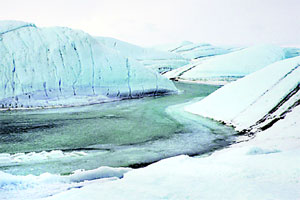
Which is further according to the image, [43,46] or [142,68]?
[142,68]

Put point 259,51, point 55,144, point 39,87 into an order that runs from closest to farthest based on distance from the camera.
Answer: point 55,144 → point 39,87 → point 259,51

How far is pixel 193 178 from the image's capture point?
7.09 ft

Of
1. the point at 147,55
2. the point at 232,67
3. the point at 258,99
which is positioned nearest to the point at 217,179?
the point at 258,99

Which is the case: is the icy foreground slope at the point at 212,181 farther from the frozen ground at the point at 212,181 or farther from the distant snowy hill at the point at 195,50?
the distant snowy hill at the point at 195,50

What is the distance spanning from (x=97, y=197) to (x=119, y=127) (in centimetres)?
376

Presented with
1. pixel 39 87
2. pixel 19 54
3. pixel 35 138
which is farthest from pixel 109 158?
pixel 19 54

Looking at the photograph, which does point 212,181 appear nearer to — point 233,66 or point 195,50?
point 233,66

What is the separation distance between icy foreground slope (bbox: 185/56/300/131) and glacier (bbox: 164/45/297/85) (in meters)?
8.18

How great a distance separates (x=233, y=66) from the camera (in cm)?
1662

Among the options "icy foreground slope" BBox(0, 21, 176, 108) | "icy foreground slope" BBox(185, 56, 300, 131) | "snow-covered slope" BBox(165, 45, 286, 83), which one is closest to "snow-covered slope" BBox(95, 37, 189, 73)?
"snow-covered slope" BBox(165, 45, 286, 83)

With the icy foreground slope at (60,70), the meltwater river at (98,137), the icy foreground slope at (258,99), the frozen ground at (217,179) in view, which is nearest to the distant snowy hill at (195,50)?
the icy foreground slope at (60,70)

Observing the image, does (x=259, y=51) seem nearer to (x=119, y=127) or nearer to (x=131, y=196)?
(x=119, y=127)

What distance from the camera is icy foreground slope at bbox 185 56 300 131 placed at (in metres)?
5.19

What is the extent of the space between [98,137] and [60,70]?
415 centimetres
